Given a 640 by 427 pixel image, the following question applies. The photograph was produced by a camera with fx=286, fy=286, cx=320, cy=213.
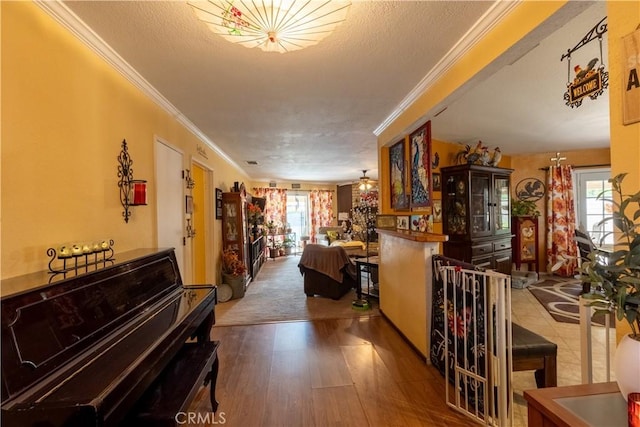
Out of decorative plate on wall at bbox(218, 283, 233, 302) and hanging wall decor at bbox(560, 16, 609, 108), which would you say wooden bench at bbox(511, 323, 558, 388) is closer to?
hanging wall decor at bbox(560, 16, 609, 108)

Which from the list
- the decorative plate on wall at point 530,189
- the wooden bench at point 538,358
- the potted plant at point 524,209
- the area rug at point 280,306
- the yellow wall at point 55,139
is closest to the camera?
the yellow wall at point 55,139

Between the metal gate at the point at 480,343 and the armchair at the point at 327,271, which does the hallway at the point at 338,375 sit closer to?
the metal gate at the point at 480,343

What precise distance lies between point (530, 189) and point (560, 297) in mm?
2169

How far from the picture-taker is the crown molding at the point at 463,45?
1.48 meters

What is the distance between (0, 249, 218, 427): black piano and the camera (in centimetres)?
87

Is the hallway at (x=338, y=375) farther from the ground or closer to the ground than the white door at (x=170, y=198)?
closer to the ground

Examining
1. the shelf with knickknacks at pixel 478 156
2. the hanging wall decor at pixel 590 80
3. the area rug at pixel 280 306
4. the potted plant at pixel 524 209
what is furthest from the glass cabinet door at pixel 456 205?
the hanging wall decor at pixel 590 80

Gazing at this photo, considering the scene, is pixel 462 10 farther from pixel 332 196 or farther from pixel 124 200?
pixel 332 196

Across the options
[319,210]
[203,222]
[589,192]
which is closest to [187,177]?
[203,222]

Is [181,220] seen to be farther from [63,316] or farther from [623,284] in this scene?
[623,284]

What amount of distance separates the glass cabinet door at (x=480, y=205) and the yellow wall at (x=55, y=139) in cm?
400

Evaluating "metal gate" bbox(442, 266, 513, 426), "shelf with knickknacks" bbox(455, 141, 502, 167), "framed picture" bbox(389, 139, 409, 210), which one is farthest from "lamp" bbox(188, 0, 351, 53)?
"shelf with knickknacks" bbox(455, 141, 502, 167)

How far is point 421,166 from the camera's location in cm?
271

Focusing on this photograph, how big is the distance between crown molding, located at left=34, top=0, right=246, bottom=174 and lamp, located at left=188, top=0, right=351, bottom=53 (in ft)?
2.38
